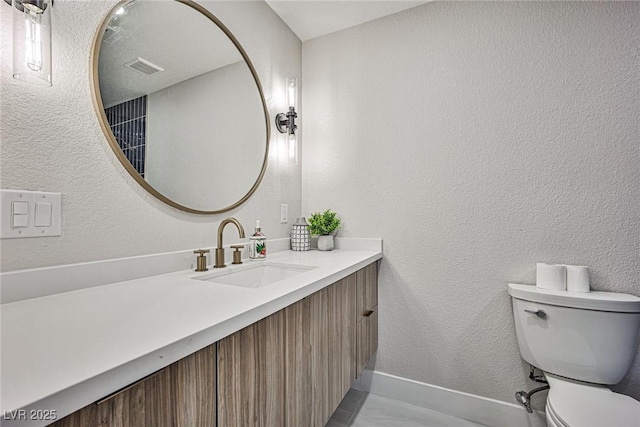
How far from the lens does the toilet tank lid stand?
1.18 metres

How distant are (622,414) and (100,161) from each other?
1931mm

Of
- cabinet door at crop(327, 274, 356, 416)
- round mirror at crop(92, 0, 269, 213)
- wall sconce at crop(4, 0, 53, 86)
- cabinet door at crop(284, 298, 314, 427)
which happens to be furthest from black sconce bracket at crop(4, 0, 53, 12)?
cabinet door at crop(327, 274, 356, 416)

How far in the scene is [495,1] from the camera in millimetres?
1555

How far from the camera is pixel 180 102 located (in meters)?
1.23

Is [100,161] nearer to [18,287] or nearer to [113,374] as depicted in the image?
[18,287]

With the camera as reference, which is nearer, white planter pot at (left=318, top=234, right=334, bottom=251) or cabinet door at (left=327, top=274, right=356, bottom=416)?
cabinet door at (left=327, top=274, right=356, bottom=416)

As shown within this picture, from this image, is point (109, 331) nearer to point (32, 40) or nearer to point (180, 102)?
point (32, 40)

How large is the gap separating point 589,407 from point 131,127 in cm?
191

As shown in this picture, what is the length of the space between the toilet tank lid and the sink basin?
40.1 inches

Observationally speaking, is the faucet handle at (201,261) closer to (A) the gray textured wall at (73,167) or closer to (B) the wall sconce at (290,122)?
(A) the gray textured wall at (73,167)

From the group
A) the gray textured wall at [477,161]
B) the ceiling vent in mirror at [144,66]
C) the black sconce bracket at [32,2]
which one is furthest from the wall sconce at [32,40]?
the gray textured wall at [477,161]

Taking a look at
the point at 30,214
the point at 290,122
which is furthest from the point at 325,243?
the point at 30,214

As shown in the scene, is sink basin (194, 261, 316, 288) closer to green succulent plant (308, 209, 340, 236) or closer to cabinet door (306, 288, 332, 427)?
cabinet door (306, 288, 332, 427)

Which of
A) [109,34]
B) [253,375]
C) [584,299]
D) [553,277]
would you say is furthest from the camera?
[553,277]
